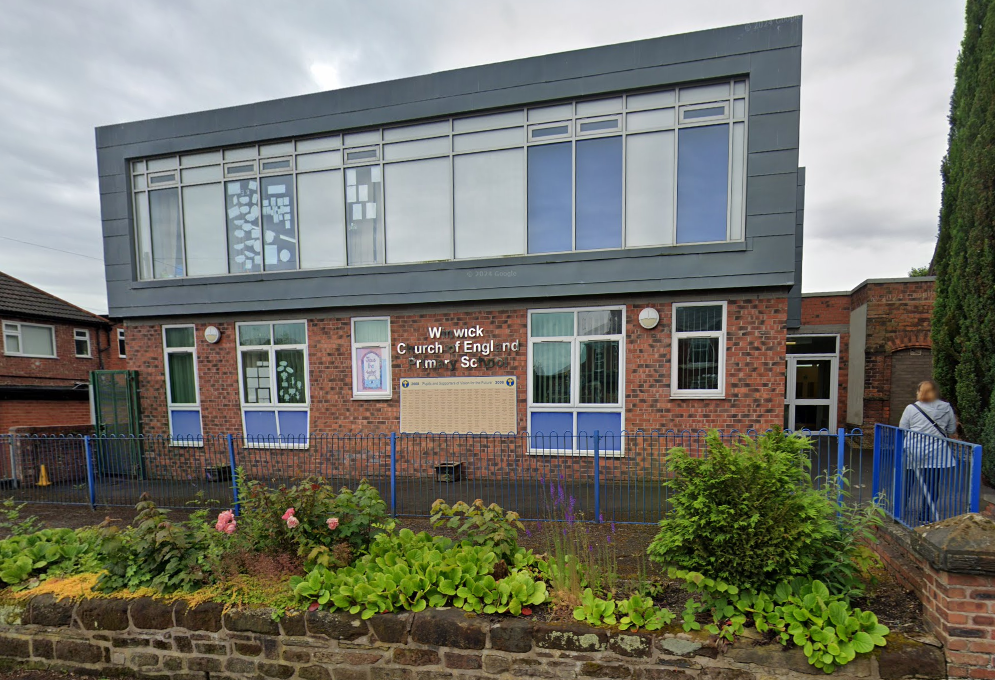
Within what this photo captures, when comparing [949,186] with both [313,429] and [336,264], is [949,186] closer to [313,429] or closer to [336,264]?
[336,264]

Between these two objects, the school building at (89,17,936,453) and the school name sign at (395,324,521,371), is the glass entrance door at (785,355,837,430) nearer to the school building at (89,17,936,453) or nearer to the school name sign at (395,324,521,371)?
the school building at (89,17,936,453)

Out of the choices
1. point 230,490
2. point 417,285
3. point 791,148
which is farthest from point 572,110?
point 230,490

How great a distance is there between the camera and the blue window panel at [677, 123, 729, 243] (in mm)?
6852

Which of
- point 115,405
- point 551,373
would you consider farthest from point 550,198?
point 115,405

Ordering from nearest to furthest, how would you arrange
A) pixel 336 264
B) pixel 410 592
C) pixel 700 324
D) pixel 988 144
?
pixel 410 592
pixel 988 144
pixel 700 324
pixel 336 264

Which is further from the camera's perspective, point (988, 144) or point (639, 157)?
point (639, 157)

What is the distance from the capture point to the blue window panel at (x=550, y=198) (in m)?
7.39

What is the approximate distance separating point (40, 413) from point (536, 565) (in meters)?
16.2

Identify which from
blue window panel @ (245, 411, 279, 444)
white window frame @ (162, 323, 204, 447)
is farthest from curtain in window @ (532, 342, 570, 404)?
white window frame @ (162, 323, 204, 447)

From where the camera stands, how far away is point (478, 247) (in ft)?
25.4

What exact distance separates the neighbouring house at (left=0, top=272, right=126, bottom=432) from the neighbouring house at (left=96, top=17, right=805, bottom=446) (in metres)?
6.43

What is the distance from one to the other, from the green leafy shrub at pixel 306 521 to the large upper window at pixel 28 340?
61.5 ft

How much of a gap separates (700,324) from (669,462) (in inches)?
173

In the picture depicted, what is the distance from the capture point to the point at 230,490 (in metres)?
7.54
